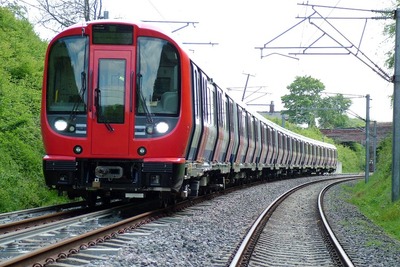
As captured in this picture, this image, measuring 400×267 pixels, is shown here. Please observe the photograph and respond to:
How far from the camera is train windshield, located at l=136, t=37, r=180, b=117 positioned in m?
11.4

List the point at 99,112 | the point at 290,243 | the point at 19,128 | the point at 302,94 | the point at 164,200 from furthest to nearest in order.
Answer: the point at 302,94 < the point at 19,128 < the point at 164,200 < the point at 99,112 < the point at 290,243

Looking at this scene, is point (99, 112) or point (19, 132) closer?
point (99, 112)

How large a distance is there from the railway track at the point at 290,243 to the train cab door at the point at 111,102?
2.79 metres

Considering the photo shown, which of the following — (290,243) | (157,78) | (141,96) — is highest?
(157,78)

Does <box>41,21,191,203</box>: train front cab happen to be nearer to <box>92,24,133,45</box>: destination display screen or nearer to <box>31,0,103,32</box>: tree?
<box>92,24,133,45</box>: destination display screen

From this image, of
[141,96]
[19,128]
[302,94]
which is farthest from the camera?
[302,94]

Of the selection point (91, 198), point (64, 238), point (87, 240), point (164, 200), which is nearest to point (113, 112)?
point (91, 198)

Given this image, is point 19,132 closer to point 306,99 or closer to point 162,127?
point 162,127

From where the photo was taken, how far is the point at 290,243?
9.74m

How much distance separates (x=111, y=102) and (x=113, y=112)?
0.18 m

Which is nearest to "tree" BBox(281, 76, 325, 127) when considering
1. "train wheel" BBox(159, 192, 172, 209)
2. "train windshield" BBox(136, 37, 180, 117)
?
"train wheel" BBox(159, 192, 172, 209)

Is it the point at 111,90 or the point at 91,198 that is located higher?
the point at 111,90

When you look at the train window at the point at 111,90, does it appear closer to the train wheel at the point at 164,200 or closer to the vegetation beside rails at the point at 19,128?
the train wheel at the point at 164,200

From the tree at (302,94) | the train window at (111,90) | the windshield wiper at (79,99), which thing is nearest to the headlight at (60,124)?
the windshield wiper at (79,99)
